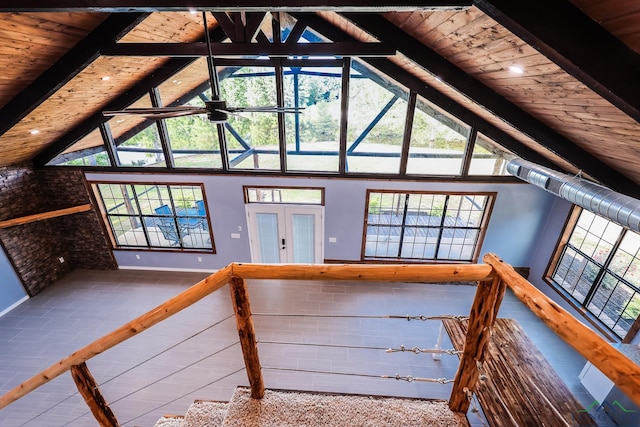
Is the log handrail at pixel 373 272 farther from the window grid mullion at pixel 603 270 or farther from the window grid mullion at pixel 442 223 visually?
the window grid mullion at pixel 603 270

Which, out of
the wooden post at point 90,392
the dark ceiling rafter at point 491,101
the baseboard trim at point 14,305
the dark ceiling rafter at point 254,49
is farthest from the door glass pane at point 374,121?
the baseboard trim at point 14,305

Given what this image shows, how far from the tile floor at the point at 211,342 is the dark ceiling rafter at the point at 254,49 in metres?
3.54

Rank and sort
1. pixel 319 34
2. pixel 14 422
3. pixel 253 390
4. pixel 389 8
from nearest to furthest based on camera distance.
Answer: pixel 253 390 → pixel 389 8 → pixel 14 422 → pixel 319 34

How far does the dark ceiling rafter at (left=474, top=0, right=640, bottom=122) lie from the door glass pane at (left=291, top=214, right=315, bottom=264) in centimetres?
451

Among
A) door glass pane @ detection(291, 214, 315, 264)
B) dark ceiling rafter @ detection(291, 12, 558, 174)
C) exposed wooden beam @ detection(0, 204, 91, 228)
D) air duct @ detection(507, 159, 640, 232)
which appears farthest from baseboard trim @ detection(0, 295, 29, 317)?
air duct @ detection(507, 159, 640, 232)

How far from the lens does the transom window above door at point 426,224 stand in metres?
5.82

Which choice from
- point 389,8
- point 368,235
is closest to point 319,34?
point 389,8

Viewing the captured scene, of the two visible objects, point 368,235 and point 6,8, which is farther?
point 368,235

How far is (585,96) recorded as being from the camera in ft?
8.56

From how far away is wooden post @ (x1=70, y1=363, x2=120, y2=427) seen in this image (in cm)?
186

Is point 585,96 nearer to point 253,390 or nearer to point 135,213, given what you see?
point 253,390

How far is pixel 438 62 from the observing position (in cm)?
377

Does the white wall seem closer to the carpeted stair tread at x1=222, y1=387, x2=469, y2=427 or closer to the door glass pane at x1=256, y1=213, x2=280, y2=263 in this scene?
the door glass pane at x1=256, y1=213, x2=280, y2=263

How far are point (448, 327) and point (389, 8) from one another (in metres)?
3.83
